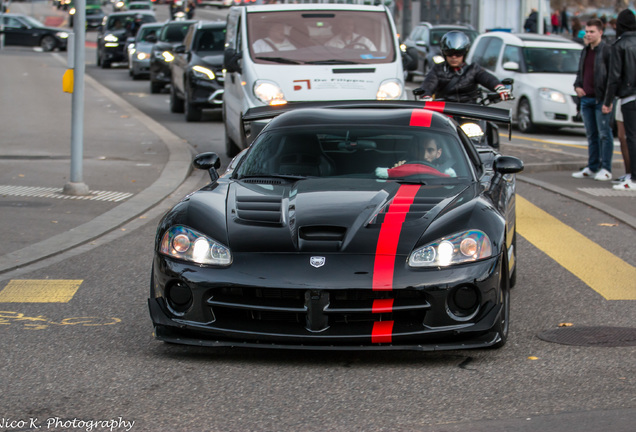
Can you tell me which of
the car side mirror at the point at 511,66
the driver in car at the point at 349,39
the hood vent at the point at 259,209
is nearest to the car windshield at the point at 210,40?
the car side mirror at the point at 511,66

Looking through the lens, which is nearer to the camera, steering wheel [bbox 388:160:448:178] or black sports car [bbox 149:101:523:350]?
black sports car [bbox 149:101:523:350]

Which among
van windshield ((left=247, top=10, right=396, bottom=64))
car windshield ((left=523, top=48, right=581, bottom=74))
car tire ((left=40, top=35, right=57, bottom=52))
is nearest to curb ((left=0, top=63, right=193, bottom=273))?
van windshield ((left=247, top=10, right=396, bottom=64))

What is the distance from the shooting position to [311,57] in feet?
44.9

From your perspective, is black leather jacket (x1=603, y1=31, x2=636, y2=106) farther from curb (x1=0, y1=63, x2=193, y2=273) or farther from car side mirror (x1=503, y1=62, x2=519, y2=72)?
car side mirror (x1=503, y1=62, x2=519, y2=72)

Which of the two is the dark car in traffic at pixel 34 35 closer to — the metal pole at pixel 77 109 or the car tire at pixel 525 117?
the car tire at pixel 525 117

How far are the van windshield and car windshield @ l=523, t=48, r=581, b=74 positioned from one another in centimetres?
679

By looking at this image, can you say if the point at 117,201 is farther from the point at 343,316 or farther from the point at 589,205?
the point at 343,316

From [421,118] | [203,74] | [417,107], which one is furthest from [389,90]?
[203,74]

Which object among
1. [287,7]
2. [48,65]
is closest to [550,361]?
[287,7]

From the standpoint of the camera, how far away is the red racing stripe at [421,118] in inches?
275

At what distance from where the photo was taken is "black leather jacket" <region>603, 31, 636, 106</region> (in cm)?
1236

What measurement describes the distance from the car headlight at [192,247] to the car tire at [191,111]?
48.8ft

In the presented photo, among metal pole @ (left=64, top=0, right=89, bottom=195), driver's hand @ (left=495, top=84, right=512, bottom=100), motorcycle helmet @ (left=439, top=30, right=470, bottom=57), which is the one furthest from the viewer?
metal pole @ (left=64, top=0, right=89, bottom=195)

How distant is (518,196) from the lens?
1230 centimetres
